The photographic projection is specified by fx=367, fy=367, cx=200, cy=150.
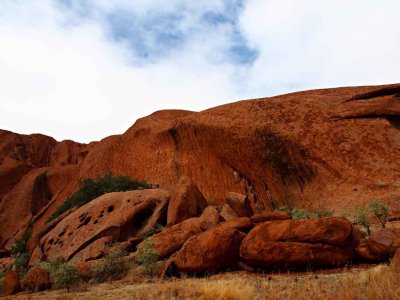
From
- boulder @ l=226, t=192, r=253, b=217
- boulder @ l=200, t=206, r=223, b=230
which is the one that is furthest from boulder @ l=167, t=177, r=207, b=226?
boulder @ l=200, t=206, r=223, b=230

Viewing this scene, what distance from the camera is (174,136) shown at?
29375 mm

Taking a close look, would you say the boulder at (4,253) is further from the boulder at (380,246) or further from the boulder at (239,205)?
the boulder at (380,246)

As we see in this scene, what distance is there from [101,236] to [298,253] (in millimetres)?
10312

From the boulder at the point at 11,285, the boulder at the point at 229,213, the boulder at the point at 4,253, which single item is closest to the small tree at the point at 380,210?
the boulder at the point at 229,213

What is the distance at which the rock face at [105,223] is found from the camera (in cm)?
1667

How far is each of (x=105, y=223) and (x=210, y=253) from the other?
28.1 feet

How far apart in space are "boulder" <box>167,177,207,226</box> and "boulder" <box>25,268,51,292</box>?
5696 millimetres

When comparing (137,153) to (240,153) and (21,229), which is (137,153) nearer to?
(240,153)

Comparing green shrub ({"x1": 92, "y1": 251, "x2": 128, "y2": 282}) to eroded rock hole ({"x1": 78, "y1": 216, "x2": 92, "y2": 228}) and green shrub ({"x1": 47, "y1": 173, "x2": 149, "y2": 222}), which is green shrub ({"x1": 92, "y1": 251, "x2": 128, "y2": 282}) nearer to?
eroded rock hole ({"x1": 78, "y1": 216, "x2": 92, "y2": 228})

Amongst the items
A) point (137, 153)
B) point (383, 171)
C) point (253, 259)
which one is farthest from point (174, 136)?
point (253, 259)

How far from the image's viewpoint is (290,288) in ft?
24.5

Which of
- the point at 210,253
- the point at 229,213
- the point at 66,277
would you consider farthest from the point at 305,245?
the point at 229,213

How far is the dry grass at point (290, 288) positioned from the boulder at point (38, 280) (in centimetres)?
318

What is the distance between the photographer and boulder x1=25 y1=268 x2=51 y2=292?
476 inches
